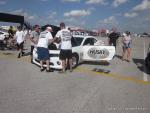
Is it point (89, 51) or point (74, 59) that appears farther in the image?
point (89, 51)

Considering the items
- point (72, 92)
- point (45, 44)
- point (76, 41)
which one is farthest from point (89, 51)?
point (72, 92)

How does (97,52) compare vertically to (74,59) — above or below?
above

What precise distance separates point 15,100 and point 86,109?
1757 millimetres

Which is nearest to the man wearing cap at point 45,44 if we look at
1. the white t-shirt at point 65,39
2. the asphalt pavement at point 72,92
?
the white t-shirt at point 65,39

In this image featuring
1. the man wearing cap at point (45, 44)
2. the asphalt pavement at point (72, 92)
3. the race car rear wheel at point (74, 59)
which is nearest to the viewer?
the asphalt pavement at point (72, 92)

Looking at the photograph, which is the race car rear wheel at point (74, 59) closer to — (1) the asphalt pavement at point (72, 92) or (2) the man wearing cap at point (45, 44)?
(1) the asphalt pavement at point (72, 92)

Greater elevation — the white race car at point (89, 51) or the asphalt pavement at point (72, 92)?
the white race car at point (89, 51)

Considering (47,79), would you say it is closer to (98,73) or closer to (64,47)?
(64,47)

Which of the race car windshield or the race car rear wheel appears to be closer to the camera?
the race car rear wheel

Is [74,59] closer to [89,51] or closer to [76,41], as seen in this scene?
[89,51]

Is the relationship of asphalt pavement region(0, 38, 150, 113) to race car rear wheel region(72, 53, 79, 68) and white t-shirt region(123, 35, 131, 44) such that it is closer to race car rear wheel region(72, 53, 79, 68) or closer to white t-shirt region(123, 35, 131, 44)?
race car rear wheel region(72, 53, 79, 68)

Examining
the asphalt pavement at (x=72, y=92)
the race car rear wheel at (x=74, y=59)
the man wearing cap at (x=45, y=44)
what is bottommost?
the asphalt pavement at (x=72, y=92)

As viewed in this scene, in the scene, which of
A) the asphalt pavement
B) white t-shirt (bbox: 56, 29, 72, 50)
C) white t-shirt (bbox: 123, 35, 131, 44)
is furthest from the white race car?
white t-shirt (bbox: 123, 35, 131, 44)

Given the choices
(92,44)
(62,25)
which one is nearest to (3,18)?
(92,44)
